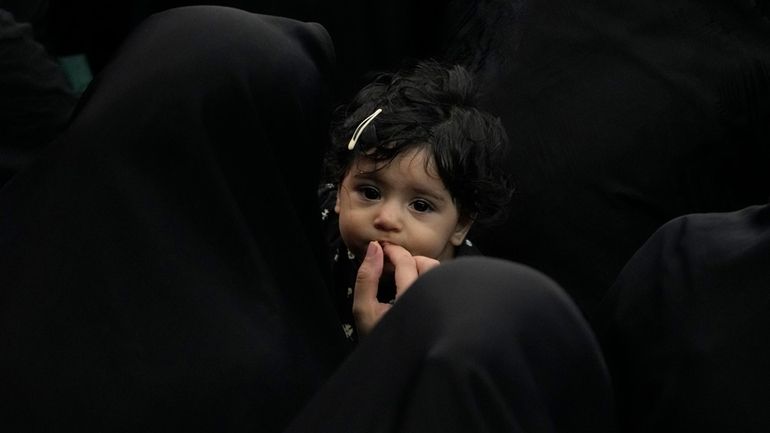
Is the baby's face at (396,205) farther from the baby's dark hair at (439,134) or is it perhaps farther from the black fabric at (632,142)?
the black fabric at (632,142)

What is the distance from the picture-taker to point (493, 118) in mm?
1507

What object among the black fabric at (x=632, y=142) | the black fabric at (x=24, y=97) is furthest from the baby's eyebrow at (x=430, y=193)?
the black fabric at (x=24, y=97)

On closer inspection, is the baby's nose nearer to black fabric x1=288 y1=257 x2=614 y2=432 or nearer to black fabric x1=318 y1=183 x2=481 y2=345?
black fabric x1=318 y1=183 x2=481 y2=345

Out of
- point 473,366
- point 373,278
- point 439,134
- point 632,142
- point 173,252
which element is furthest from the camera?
point 632,142

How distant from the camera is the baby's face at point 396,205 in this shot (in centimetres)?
134

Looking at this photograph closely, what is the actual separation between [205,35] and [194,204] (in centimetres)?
13

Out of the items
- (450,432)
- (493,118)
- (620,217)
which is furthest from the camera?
(620,217)

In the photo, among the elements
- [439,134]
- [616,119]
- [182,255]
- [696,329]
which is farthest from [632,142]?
[182,255]

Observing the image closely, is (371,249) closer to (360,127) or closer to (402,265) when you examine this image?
(402,265)

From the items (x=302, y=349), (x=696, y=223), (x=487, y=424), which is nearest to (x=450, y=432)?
(x=487, y=424)

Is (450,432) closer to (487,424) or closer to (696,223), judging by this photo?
(487,424)

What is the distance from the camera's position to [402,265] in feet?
4.21

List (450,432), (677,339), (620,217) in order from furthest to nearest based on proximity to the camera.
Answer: (620,217) < (677,339) < (450,432)

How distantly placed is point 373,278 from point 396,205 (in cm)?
10
